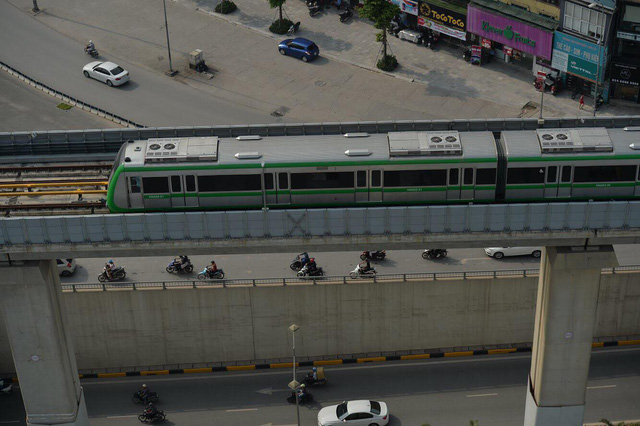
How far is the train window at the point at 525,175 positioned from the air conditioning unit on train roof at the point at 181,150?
1493 cm

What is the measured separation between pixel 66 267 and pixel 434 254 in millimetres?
24697

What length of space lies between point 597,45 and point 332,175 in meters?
40.2

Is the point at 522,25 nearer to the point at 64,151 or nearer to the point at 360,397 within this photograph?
the point at 360,397

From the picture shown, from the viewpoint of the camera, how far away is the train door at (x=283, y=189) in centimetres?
5753

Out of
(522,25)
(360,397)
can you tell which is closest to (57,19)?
(522,25)

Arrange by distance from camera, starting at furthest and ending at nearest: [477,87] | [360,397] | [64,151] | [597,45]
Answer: [477,87] < [597,45] < [360,397] < [64,151]

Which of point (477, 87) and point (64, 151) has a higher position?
point (64, 151)

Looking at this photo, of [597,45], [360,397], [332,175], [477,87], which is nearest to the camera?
[332,175]

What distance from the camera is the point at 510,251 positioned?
76938 millimetres

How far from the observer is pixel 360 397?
239ft

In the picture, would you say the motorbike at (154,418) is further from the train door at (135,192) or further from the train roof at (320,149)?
the train roof at (320,149)

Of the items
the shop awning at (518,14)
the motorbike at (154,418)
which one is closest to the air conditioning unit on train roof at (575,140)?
the motorbike at (154,418)

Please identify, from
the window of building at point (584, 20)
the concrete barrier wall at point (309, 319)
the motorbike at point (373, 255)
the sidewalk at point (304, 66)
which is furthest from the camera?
the sidewalk at point (304, 66)

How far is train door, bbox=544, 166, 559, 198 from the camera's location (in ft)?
188
